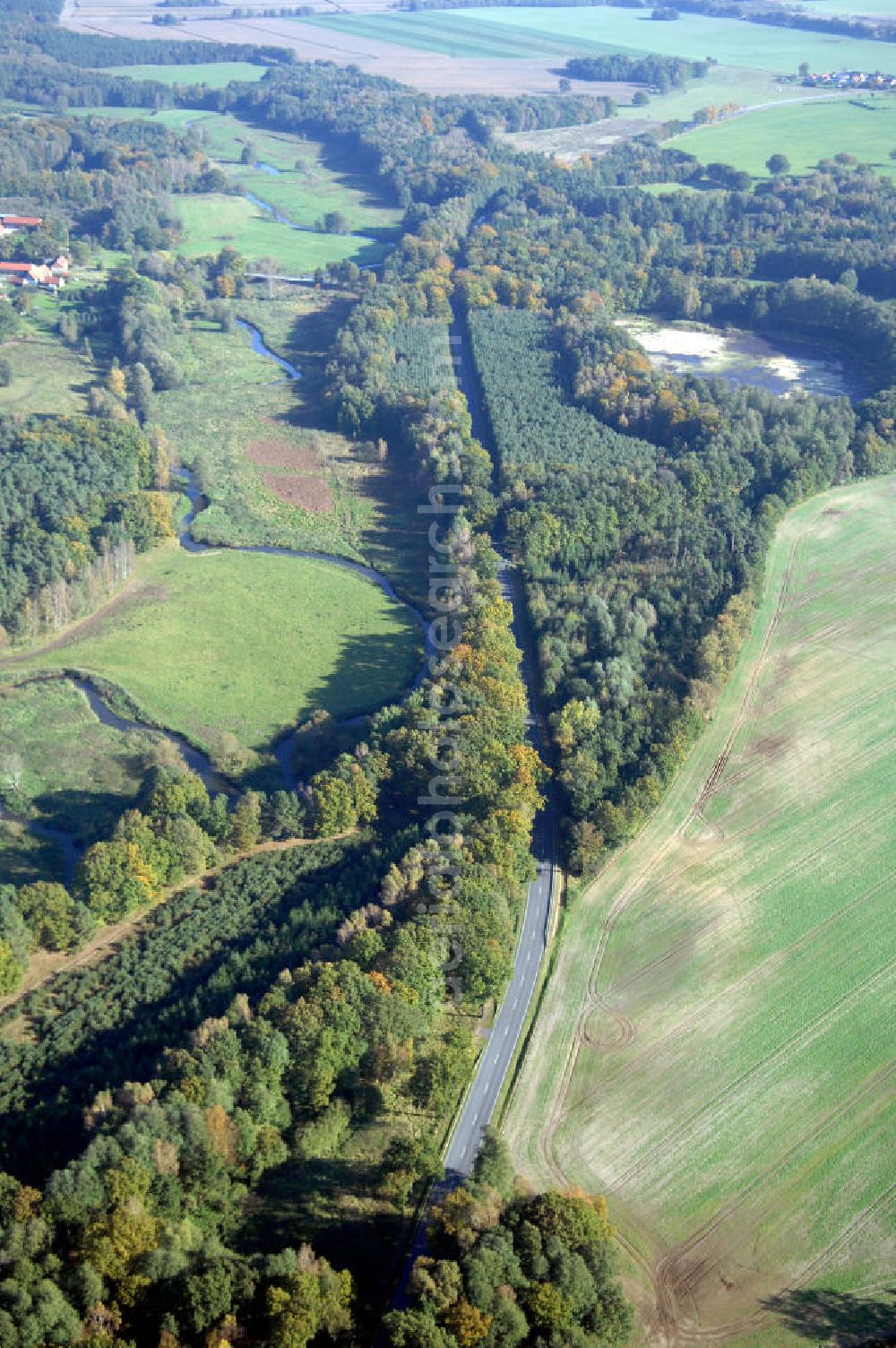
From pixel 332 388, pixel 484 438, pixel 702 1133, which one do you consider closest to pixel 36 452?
pixel 332 388

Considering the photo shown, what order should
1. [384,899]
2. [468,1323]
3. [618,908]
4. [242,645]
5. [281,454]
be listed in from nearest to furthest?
[468,1323] → [384,899] → [618,908] → [242,645] → [281,454]

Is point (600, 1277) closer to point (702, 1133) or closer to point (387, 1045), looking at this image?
point (702, 1133)

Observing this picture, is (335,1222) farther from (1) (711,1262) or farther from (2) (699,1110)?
(2) (699,1110)

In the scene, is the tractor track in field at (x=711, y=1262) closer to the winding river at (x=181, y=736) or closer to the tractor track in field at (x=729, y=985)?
the tractor track in field at (x=729, y=985)

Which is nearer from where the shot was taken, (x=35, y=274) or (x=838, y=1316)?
(x=838, y=1316)

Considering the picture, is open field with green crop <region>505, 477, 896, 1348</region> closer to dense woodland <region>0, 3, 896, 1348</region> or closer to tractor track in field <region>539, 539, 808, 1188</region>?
tractor track in field <region>539, 539, 808, 1188</region>

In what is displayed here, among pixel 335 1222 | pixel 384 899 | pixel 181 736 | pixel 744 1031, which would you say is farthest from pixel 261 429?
pixel 335 1222
